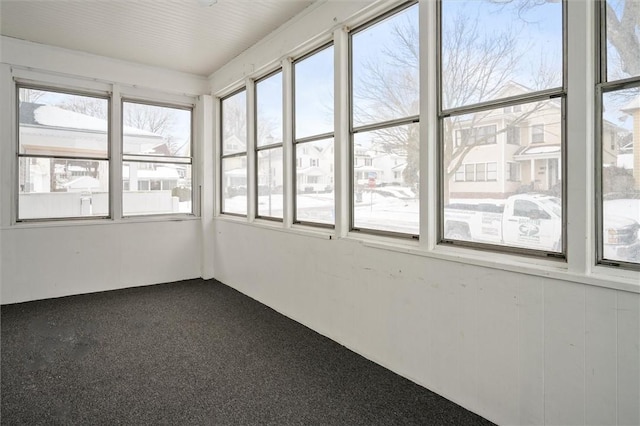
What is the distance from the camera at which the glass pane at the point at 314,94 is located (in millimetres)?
3389

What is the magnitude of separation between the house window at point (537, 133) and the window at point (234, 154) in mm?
3533

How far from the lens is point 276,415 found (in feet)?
7.16

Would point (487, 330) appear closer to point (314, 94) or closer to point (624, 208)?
point (624, 208)

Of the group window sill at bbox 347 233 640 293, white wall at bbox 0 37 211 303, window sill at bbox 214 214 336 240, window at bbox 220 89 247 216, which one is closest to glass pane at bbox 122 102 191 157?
white wall at bbox 0 37 211 303

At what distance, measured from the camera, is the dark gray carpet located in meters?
2.18

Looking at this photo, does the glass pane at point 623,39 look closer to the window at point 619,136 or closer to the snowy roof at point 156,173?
the window at point 619,136

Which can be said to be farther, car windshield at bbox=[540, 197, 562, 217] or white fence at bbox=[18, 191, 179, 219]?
white fence at bbox=[18, 191, 179, 219]

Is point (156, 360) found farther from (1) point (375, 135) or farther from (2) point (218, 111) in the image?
(2) point (218, 111)

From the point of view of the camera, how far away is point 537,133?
1.99 metres

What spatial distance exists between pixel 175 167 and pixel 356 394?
4.25 m

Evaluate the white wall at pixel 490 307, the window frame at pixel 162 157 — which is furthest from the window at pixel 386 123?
the window frame at pixel 162 157

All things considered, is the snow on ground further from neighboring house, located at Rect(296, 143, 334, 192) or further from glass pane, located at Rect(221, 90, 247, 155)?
glass pane, located at Rect(221, 90, 247, 155)

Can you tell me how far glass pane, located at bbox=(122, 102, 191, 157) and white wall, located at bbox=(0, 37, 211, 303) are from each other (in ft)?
0.58

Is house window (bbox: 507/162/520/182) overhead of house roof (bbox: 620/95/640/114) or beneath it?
beneath
